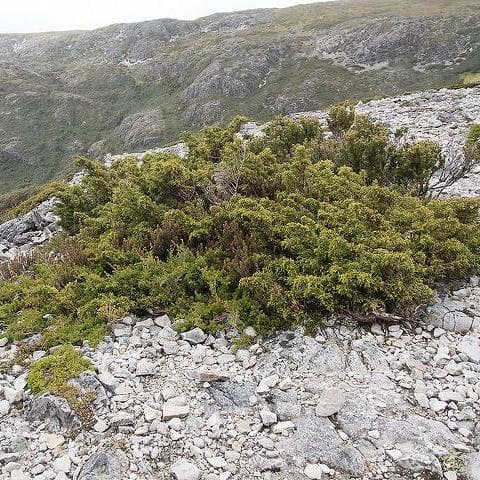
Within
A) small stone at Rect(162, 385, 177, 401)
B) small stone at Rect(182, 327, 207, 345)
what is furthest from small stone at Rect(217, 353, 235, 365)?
small stone at Rect(162, 385, 177, 401)

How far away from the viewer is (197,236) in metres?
9.37

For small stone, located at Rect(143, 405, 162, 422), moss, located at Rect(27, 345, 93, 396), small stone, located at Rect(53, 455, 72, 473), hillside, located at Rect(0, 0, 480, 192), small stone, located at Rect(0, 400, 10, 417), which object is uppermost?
moss, located at Rect(27, 345, 93, 396)

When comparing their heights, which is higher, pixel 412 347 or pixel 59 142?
pixel 412 347

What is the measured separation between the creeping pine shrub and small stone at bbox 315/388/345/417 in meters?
1.33

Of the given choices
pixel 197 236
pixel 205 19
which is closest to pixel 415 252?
pixel 197 236

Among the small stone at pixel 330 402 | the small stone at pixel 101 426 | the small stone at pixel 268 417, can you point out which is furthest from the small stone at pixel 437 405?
the small stone at pixel 101 426

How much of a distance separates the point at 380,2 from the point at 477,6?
4136cm

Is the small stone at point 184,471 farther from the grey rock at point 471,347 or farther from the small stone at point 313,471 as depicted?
the grey rock at point 471,347

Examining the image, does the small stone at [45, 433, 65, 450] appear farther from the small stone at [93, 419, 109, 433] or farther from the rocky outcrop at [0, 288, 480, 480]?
the small stone at [93, 419, 109, 433]

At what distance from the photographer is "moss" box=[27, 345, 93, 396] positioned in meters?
6.42

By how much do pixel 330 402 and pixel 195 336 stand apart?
2.50 metres

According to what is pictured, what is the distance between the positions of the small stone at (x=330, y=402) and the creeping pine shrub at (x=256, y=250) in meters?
1.33

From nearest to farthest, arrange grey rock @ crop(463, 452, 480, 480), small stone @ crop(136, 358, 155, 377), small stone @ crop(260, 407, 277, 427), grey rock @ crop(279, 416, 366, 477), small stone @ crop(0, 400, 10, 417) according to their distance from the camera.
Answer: grey rock @ crop(463, 452, 480, 480) → grey rock @ crop(279, 416, 366, 477) → small stone @ crop(260, 407, 277, 427) → small stone @ crop(0, 400, 10, 417) → small stone @ crop(136, 358, 155, 377)

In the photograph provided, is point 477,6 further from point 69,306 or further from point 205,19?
point 69,306
